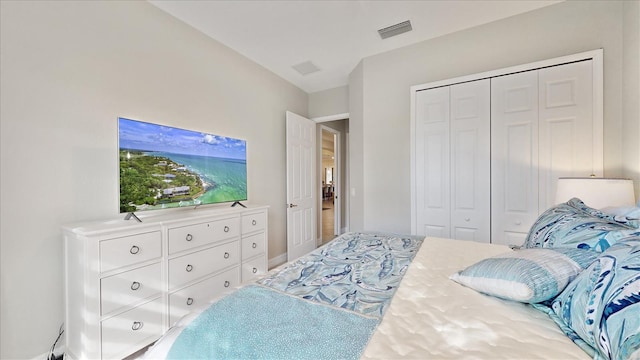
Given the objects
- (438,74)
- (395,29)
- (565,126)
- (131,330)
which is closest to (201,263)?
(131,330)

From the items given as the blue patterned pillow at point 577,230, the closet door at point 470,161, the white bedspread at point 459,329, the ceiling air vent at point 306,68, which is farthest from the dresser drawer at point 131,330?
the ceiling air vent at point 306,68

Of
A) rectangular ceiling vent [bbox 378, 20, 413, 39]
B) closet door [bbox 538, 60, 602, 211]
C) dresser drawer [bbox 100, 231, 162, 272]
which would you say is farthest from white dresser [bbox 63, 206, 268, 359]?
closet door [bbox 538, 60, 602, 211]

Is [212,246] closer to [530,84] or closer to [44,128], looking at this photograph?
[44,128]

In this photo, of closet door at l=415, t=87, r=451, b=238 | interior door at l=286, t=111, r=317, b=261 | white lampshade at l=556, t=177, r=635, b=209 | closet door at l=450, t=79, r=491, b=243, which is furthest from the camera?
interior door at l=286, t=111, r=317, b=261

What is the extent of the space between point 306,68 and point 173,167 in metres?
2.18

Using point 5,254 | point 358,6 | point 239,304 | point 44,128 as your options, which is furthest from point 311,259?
point 358,6

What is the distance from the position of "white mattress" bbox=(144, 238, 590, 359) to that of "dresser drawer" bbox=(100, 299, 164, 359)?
3.65 ft

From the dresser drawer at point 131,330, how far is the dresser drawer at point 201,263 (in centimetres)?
19

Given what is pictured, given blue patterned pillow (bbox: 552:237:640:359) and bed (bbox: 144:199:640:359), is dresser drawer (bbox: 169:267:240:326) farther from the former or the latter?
blue patterned pillow (bbox: 552:237:640:359)

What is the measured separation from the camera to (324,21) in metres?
2.33

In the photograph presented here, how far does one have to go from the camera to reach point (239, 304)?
892 millimetres

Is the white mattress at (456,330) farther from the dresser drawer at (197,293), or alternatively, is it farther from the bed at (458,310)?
the dresser drawer at (197,293)

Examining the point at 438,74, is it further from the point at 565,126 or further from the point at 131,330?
the point at 131,330

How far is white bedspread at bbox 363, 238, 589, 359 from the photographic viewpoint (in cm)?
65
